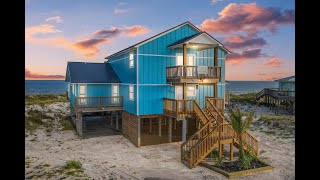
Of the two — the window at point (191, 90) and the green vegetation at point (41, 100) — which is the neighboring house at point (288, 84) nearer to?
the window at point (191, 90)

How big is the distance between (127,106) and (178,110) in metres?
6.67

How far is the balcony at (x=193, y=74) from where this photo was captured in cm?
2059

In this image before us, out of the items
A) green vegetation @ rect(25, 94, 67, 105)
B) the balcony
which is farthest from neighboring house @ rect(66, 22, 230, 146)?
green vegetation @ rect(25, 94, 67, 105)

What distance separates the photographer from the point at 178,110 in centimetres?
2041

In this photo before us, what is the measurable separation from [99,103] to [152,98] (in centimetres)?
675

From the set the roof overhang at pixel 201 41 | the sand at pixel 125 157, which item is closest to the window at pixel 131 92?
the sand at pixel 125 157

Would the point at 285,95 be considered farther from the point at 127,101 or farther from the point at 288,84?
the point at 127,101

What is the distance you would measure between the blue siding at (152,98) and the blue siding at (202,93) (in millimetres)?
2879

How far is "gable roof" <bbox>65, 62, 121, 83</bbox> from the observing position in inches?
1046

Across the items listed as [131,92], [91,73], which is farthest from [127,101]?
[91,73]

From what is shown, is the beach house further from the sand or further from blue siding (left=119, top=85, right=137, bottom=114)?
the sand
